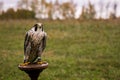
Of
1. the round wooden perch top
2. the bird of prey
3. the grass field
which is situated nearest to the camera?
the round wooden perch top

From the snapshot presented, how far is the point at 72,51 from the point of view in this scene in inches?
645

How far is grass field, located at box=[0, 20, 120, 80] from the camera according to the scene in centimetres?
1231

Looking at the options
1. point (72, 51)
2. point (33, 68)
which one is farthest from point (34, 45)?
point (72, 51)

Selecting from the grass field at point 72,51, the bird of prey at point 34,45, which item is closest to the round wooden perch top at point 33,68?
the bird of prey at point 34,45

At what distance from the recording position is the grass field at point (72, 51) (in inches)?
485

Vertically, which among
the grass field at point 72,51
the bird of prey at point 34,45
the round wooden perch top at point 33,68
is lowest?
the grass field at point 72,51

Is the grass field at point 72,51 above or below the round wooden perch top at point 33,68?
below

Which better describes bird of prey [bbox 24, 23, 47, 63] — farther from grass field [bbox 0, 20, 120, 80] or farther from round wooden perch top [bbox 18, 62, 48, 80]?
grass field [bbox 0, 20, 120, 80]

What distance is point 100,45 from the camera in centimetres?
1742

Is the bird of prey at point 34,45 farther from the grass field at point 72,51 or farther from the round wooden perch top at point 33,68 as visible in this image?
the grass field at point 72,51

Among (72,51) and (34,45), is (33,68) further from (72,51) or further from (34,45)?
(72,51)

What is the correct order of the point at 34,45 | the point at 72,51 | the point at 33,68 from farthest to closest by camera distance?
the point at 72,51
the point at 34,45
the point at 33,68

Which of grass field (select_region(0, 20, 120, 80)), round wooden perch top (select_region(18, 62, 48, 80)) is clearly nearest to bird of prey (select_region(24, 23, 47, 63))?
round wooden perch top (select_region(18, 62, 48, 80))

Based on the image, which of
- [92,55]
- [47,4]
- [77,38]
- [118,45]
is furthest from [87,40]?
[47,4]
